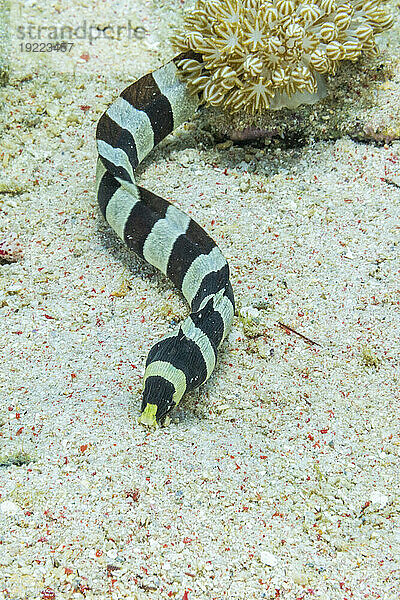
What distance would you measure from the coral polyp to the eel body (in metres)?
0.37

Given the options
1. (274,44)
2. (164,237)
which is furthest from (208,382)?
(274,44)

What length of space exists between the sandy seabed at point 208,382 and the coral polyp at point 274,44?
1.65ft

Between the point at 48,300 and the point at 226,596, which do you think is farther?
the point at 48,300

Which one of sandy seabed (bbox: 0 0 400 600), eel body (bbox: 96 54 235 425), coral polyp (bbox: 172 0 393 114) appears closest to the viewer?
sandy seabed (bbox: 0 0 400 600)

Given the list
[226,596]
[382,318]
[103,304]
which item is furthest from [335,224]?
[226,596]

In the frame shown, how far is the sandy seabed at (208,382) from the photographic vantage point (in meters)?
2.04

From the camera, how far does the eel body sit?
257 centimetres

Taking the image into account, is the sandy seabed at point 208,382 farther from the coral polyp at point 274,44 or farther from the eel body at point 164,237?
the coral polyp at point 274,44

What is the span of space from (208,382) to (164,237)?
2.93 feet

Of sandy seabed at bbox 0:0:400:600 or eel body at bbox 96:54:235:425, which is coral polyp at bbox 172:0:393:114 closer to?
eel body at bbox 96:54:235:425

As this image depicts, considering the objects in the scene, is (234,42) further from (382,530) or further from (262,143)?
(382,530)

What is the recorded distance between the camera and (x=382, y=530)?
222 cm

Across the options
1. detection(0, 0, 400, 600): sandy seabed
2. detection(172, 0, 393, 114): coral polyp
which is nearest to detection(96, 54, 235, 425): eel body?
detection(0, 0, 400, 600): sandy seabed

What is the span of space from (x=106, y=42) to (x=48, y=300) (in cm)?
300
